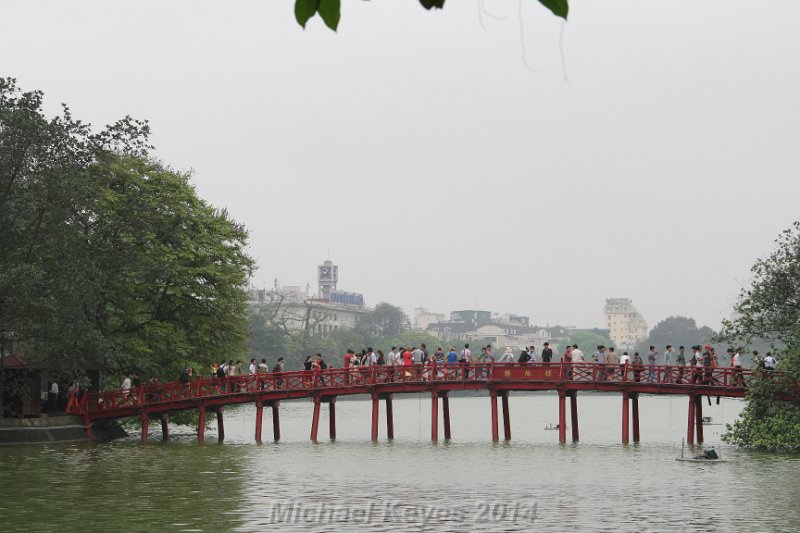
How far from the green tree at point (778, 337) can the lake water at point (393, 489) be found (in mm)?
1449

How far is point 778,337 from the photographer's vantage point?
4062 centimetres

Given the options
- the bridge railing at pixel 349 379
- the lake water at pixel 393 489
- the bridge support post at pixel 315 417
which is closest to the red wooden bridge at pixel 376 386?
the bridge railing at pixel 349 379

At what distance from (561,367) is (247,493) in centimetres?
1791

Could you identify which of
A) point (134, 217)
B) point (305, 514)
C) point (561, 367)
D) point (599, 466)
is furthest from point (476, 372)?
point (305, 514)

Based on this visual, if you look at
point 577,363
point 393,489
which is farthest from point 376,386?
point 393,489

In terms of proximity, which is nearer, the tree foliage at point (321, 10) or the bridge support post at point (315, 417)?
the tree foliage at point (321, 10)

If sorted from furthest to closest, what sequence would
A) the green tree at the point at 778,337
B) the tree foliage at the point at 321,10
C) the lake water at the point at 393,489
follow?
the green tree at the point at 778,337 → the lake water at the point at 393,489 → the tree foliage at the point at 321,10

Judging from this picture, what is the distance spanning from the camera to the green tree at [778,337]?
38.0 meters

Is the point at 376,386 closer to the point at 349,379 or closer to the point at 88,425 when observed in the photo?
the point at 349,379

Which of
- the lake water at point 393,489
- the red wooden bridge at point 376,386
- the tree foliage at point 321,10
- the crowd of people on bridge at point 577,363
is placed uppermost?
the tree foliage at point 321,10

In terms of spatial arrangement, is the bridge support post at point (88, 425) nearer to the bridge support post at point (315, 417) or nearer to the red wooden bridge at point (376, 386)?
the red wooden bridge at point (376, 386)

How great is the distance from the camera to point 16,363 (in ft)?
138

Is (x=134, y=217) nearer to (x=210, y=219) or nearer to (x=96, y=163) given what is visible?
(x=96, y=163)

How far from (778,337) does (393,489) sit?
18158 mm
